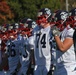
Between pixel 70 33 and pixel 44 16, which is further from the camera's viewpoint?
pixel 44 16

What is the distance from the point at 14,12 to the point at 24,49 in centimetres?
2890

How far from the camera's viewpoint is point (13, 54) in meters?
12.3

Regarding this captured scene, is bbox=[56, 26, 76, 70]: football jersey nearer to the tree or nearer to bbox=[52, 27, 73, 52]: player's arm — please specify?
bbox=[52, 27, 73, 52]: player's arm

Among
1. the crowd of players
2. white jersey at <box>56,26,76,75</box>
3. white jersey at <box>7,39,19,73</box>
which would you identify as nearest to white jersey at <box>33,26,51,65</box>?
the crowd of players

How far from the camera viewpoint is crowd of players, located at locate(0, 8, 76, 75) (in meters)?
8.31

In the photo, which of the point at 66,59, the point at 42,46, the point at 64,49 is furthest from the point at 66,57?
the point at 42,46

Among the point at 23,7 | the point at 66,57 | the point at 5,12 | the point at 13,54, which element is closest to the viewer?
the point at 66,57

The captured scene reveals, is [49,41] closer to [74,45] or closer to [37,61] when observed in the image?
[37,61]

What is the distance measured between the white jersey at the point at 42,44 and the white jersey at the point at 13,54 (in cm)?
253

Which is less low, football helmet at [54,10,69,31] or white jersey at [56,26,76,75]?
football helmet at [54,10,69,31]

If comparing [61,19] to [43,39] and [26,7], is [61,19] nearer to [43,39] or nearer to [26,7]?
[43,39]

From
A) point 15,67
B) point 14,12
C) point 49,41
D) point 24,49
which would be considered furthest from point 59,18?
point 14,12

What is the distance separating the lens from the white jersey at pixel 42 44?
959 cm

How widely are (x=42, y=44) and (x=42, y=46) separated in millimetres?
41
